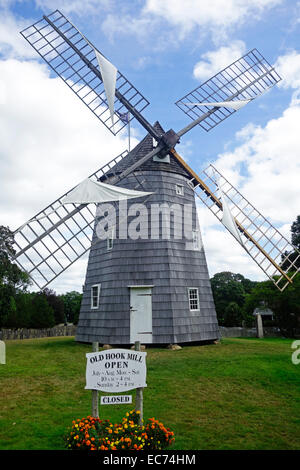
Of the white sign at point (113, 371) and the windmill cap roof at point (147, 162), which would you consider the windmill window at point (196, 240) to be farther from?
the white sign at point (113, 371)

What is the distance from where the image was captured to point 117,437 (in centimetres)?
514

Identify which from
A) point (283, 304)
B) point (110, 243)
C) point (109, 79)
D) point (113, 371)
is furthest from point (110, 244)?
point (283, 304)

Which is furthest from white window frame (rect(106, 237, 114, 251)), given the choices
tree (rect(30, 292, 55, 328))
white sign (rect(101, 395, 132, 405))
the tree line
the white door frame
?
tree (rect(30, 292, 55, 328))

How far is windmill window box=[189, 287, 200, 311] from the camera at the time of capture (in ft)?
49.3

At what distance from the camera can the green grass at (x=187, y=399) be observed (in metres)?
5.92

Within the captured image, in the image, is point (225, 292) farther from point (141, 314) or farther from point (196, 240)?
point (141, 314)

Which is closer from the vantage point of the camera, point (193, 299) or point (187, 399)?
point (187, 399)

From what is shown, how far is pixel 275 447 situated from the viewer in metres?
5.56

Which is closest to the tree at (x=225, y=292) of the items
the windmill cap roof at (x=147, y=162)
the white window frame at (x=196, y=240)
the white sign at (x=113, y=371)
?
the white window frame at (x=196, y=240)

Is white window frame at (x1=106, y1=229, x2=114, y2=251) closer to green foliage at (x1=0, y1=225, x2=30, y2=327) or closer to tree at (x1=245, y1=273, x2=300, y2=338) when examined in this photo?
green foliage at (x1=0, y1=225, x2=30, y2=327)

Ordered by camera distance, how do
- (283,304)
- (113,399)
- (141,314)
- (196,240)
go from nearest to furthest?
1. (113,399)
2. (141,314)
3. (196,240)
4. (283,304)

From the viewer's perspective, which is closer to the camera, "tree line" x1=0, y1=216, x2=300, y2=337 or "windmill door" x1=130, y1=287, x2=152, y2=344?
"windmill door" x1=130, y1=287, x2=152, y2=344

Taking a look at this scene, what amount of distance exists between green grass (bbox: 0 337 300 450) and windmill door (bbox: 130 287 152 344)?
0.97 meters

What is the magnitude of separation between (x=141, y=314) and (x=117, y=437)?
8.83 meters
